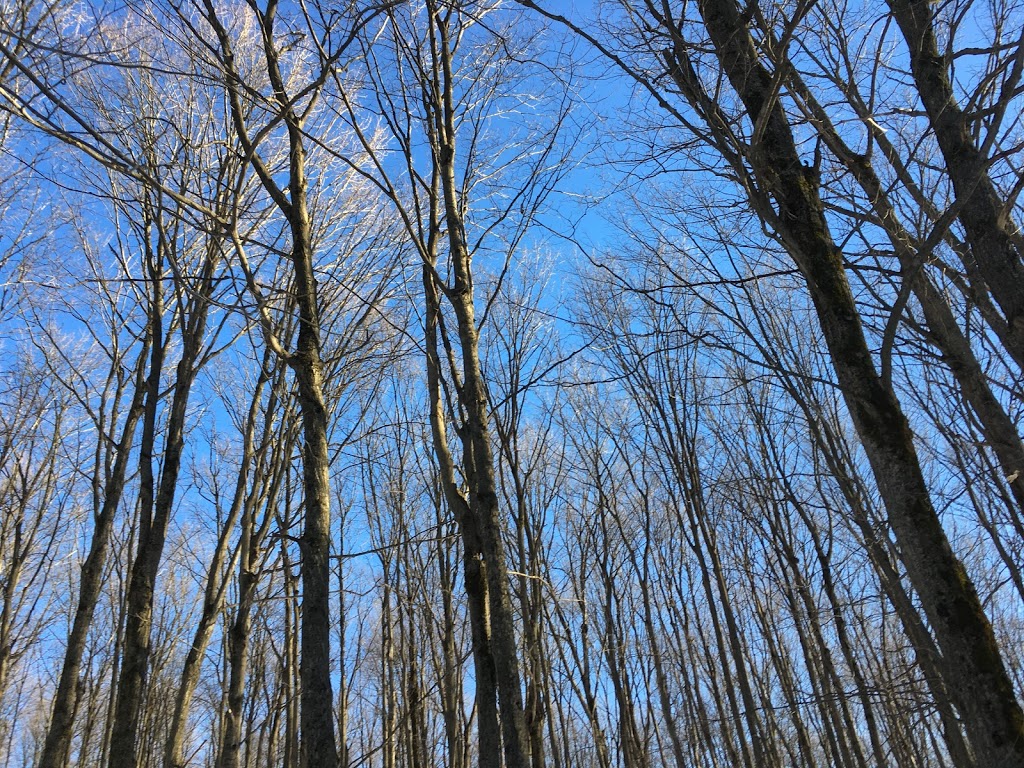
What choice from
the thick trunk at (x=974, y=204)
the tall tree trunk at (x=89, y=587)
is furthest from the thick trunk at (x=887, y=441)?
the tall tree trunk at (x=89, y=587)

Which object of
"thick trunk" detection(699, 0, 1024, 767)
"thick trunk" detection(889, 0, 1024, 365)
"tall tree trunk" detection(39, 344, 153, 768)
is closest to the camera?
"thick trunk" detection(699, 0, 1024, 767)

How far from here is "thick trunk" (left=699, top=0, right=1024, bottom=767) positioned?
1878 mm

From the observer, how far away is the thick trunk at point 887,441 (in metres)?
1.88

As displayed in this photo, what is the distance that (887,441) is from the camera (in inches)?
85.9

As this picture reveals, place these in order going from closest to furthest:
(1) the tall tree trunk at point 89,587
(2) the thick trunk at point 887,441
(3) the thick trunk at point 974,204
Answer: (2) the thick trunk at point 887,441 → (3) the thick trunk at point 974,204 → (1) the tall tree trunk at point 89,587

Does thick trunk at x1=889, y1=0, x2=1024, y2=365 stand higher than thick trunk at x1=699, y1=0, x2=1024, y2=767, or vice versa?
thick trunk at x1=889, y1=0, x2=1024, y2=365

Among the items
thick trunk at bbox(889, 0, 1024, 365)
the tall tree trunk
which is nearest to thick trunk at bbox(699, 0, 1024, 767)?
thick trunk at bbox(889, 0, 1024, 365)

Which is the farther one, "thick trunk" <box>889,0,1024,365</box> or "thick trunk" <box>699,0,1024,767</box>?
"thick trunk" <box>889,0,1024,365</box>

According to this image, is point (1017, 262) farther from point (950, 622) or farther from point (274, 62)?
point (274, 62)

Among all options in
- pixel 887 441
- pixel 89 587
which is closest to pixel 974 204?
pixel 887 441

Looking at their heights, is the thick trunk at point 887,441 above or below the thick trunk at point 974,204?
below

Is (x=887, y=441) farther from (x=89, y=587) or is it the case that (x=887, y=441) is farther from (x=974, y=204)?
(x=89, y=587)

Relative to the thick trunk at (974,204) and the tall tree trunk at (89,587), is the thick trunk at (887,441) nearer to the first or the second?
the thick trunk at (974,204)

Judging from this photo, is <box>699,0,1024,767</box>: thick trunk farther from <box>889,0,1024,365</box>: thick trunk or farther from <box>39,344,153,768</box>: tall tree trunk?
<box>39,344,153,768</box>: tall tree trunk
